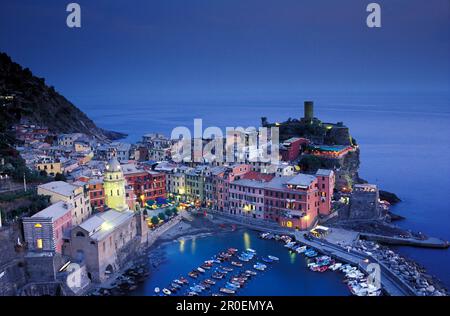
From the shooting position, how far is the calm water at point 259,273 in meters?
11.3

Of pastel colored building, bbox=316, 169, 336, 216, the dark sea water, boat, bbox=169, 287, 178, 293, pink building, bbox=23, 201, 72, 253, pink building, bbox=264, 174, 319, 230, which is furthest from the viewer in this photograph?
the dark sea water

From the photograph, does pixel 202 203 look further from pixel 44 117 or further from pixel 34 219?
pixel 44 117

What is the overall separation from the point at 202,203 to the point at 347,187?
665 centimetres

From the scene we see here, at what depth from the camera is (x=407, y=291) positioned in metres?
10.8

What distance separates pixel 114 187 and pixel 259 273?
5.26m

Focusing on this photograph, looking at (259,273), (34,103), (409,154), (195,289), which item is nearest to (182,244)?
(259,273)

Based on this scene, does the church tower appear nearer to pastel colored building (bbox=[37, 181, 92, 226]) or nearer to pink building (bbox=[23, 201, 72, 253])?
pastel colored building (bbox=[37, 181, 92, 226])

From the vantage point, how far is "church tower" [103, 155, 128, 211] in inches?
554

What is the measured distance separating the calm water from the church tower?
2.06 meters

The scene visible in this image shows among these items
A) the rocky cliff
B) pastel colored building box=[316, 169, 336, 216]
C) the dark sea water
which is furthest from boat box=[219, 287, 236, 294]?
the rocky cliff

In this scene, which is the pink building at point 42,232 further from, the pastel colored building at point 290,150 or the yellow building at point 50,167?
the pastel colored building at point 290,150

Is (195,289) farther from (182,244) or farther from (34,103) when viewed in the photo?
(34,103)

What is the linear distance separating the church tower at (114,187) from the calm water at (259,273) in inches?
81.0

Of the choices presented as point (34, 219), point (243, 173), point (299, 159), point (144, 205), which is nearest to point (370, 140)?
point (299, 159)
